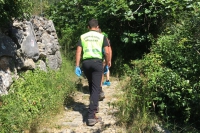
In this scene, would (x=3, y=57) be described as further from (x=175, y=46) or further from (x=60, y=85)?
(x=175, y=46)

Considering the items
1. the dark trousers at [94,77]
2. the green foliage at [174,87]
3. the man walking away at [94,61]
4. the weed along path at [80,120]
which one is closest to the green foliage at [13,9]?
the man walking away at [94,61]

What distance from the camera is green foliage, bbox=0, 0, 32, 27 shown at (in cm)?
486

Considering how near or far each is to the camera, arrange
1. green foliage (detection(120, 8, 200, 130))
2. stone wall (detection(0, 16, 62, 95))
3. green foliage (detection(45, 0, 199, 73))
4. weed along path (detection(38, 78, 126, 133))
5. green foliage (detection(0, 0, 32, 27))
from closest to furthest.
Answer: green foliage (detection(120, 8, 200, 130)) → weed along path (detection(38, 78, 126, 133)) → green foliage (detection(0, 0, 32, 27)) → stone wall (detection(0, 16, 62, 95)) → green foliage (detection(45, 0, 199, 73))

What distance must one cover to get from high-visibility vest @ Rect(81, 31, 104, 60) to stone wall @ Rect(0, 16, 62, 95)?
1595 mm

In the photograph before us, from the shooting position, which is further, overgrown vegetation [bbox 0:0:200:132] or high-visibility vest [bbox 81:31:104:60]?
A: high-visibility vest [bbox 81:31:104:60]

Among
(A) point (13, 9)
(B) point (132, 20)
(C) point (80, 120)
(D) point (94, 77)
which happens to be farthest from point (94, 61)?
(B) point (132, 20)

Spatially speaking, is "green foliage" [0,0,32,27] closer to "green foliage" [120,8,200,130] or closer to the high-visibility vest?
the high-visibility vest

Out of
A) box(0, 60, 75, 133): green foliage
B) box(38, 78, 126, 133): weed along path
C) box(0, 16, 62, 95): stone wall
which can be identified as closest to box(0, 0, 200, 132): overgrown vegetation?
box(0, 60, 75, 133): green foliage

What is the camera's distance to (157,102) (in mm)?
4898

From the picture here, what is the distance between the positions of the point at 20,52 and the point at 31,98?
48.1 inches

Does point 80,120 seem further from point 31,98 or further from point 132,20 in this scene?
point 132,20

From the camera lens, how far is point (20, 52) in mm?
5984

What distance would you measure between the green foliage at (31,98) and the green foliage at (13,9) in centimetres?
130

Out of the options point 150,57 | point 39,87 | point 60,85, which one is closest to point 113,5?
point 150,57
